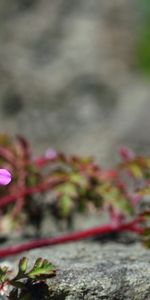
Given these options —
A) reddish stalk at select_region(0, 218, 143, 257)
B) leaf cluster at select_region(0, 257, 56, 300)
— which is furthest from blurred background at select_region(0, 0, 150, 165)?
leaf cluster at select_region(0, 257, 56, 300)

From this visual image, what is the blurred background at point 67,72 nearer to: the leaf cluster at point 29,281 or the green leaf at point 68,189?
the green leaf at point 68,189

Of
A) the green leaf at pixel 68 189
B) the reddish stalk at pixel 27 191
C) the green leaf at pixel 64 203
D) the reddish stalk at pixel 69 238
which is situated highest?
the reddish stalk at pixel 27 191

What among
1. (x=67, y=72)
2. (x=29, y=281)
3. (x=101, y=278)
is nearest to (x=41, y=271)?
(x=29, y=281)

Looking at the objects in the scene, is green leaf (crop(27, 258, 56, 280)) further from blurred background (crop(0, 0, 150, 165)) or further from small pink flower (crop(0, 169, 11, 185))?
blurred background (crop(0, 0, 150, 165))

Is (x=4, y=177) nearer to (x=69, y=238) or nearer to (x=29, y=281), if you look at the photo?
(x=29, y=281)

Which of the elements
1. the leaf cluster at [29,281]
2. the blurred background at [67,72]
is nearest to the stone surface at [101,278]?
the leaf cluster at [29,281]

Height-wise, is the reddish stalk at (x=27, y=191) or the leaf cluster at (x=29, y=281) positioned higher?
the reddish stalk at (x=27, y=191)

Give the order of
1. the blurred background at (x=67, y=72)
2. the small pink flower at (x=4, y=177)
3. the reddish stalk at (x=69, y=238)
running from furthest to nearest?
1. the blurred background at (x=67, y=72)
2. the reddish stalk at (x=69, y=238)
3. the small pink flower at (x=4, y=177)
